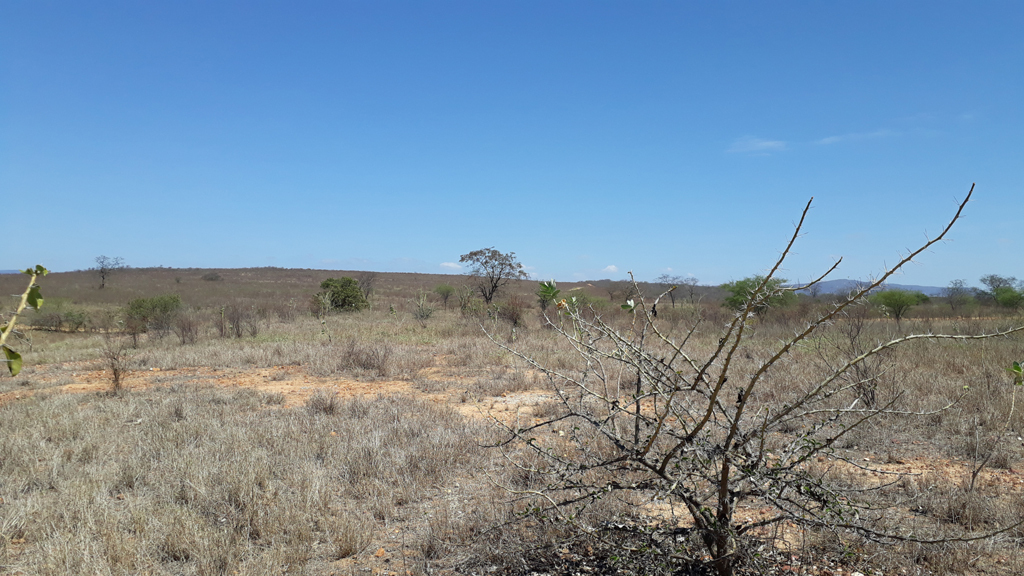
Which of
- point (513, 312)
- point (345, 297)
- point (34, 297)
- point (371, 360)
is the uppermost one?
point (34, 297)

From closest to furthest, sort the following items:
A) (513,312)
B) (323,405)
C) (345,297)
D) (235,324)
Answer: (323,405), (235,324), (513,312), (345,297)

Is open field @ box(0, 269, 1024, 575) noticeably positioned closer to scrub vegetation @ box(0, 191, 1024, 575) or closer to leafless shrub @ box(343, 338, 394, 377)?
scrub vegetation @ box(0, 191, 1024, 575)

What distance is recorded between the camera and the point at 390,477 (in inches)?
179

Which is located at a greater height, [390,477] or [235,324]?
[235,324]

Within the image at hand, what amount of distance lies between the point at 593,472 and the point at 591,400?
300 cm

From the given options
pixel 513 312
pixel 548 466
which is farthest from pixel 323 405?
pixel 513 312

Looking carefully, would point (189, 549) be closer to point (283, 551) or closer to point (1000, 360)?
point (283, 551)

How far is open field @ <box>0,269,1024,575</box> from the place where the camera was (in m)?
3.08

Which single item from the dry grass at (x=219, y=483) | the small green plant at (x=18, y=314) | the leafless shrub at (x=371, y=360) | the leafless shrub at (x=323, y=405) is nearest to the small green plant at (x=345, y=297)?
the leafless shrub at (x=371, y=360)

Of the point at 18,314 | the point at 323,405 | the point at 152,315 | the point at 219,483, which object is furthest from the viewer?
the point at 152,315

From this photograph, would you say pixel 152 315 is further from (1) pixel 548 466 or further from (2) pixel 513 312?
(1) pixel 548 466

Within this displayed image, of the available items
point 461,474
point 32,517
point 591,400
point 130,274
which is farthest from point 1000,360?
point 130,274

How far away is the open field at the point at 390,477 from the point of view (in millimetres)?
3082

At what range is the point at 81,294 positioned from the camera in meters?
40.7
